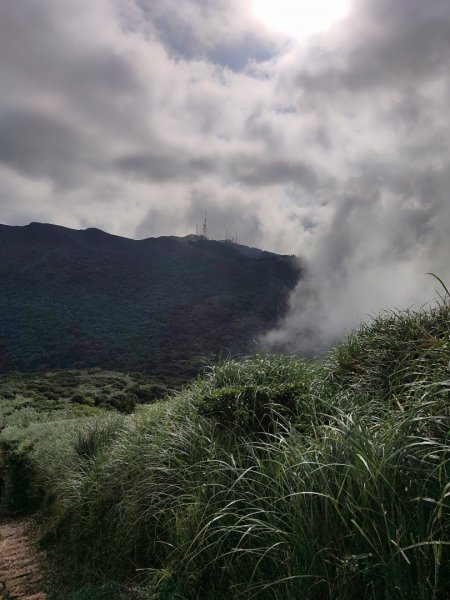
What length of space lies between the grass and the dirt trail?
275 mm

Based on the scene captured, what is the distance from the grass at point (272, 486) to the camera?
2.75m

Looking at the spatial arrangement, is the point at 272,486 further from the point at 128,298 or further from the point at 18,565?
the point at 128,298

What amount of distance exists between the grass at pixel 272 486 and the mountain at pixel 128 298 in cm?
3836

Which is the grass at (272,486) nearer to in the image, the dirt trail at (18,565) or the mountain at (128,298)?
the dirt trail at (18,565)

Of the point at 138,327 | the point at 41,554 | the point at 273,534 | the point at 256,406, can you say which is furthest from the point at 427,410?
the point at 138,327

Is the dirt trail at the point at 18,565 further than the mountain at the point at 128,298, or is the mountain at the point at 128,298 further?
the mountain at the point at 128,298

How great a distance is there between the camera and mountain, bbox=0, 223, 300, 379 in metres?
59.1

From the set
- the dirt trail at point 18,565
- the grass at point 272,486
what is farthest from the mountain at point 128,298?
the grass at point 272,486

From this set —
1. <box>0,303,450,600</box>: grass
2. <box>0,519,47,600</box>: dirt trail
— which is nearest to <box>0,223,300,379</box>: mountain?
<box>0,519,47,600</box>: dirt trail

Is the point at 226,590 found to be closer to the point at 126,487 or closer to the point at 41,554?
the point at 126,487

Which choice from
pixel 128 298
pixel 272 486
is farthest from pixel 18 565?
pixel 128 298

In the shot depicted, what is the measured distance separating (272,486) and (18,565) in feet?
11.2

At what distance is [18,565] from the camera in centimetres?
530

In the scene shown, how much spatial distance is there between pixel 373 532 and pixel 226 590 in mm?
1200
